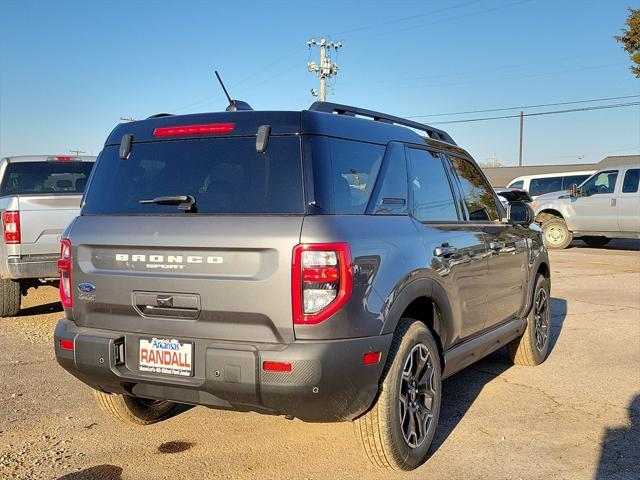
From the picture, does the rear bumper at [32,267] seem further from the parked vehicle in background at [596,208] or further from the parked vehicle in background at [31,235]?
the parked vehicle in background at [596,208]

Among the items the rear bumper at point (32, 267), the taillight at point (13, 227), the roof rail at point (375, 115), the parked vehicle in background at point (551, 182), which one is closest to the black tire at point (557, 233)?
the parked vehicle in background at point (551, 182)

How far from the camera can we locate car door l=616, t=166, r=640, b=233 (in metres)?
15.5

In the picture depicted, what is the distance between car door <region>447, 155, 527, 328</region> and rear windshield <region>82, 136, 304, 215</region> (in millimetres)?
1864

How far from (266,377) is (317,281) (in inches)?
19.8

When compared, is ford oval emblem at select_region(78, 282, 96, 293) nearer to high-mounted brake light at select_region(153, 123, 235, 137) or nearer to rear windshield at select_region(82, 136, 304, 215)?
rear windshield at select_region(82, 136, 304, 215)

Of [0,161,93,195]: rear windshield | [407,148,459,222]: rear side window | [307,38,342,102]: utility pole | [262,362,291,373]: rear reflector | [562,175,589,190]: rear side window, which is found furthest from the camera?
[307,38,342,102]: utility pole

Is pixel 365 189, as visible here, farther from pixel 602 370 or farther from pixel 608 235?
pixel 608 235

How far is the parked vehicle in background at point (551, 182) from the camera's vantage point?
2009 centimetres

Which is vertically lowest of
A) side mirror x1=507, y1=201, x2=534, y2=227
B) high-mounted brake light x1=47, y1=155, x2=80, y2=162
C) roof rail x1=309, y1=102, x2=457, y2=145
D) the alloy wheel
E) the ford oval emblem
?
the alloy wheel

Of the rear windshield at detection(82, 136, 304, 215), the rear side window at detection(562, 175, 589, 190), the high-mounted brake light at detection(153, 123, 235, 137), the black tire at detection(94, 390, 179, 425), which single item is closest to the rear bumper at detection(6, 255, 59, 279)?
the black tire at detection(94, 390, 179, 425)

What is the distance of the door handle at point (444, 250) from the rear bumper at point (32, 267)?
495 cm

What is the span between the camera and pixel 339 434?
4.12m

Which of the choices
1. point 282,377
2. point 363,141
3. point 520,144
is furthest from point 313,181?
point 520,144

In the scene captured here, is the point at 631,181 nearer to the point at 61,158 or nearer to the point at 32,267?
the point at 61,158
